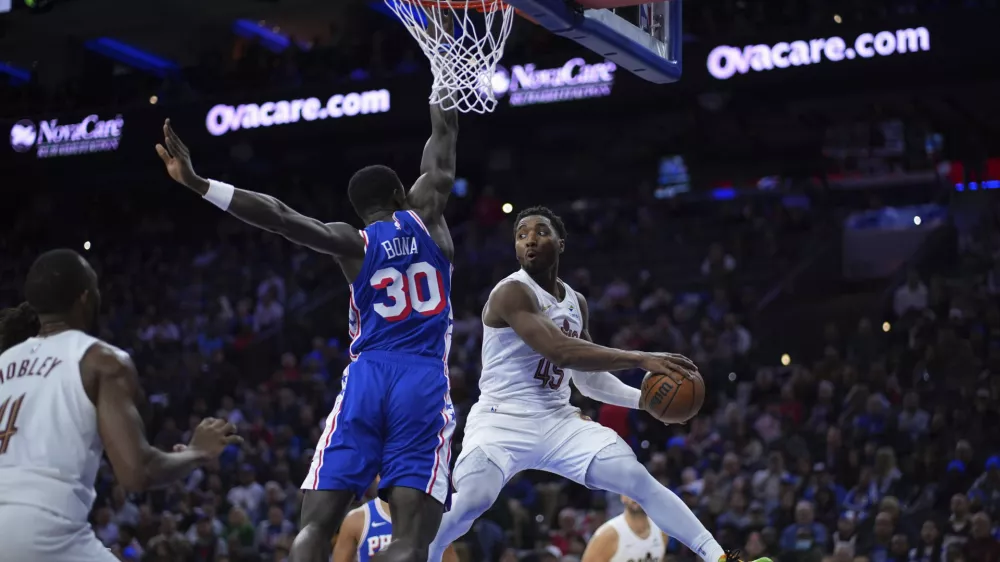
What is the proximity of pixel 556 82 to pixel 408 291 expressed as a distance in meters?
11.9

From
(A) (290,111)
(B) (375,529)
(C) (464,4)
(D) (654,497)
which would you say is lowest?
(B) (375,529)

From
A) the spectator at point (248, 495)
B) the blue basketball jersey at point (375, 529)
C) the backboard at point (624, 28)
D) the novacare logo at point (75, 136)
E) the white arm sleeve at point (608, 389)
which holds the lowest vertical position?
the spectator at point (248, 495)

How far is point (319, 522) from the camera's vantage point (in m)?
4.90

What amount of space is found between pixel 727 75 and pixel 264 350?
282 inches

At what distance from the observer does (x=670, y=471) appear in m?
11.4

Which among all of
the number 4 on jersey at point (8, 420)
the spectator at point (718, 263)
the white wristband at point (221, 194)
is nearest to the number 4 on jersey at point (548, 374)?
the white wristband at point (221, 194)

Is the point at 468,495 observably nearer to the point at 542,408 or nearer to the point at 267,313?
the point at 542,408

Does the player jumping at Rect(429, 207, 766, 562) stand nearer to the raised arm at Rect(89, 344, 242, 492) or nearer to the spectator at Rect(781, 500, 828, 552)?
the raised arm at Rect(89, 344, 242, 492)

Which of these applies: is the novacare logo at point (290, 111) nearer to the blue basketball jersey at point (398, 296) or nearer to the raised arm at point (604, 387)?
the raised arm at point (604, 387)

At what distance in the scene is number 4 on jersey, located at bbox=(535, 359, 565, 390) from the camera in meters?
6.11

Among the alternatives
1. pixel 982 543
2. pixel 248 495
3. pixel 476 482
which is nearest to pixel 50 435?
pixel 476 482

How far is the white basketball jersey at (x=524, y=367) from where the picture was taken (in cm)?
608

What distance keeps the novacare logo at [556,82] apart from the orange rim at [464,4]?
33.1 ft

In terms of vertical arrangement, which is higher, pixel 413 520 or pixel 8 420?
pixel 8 420
